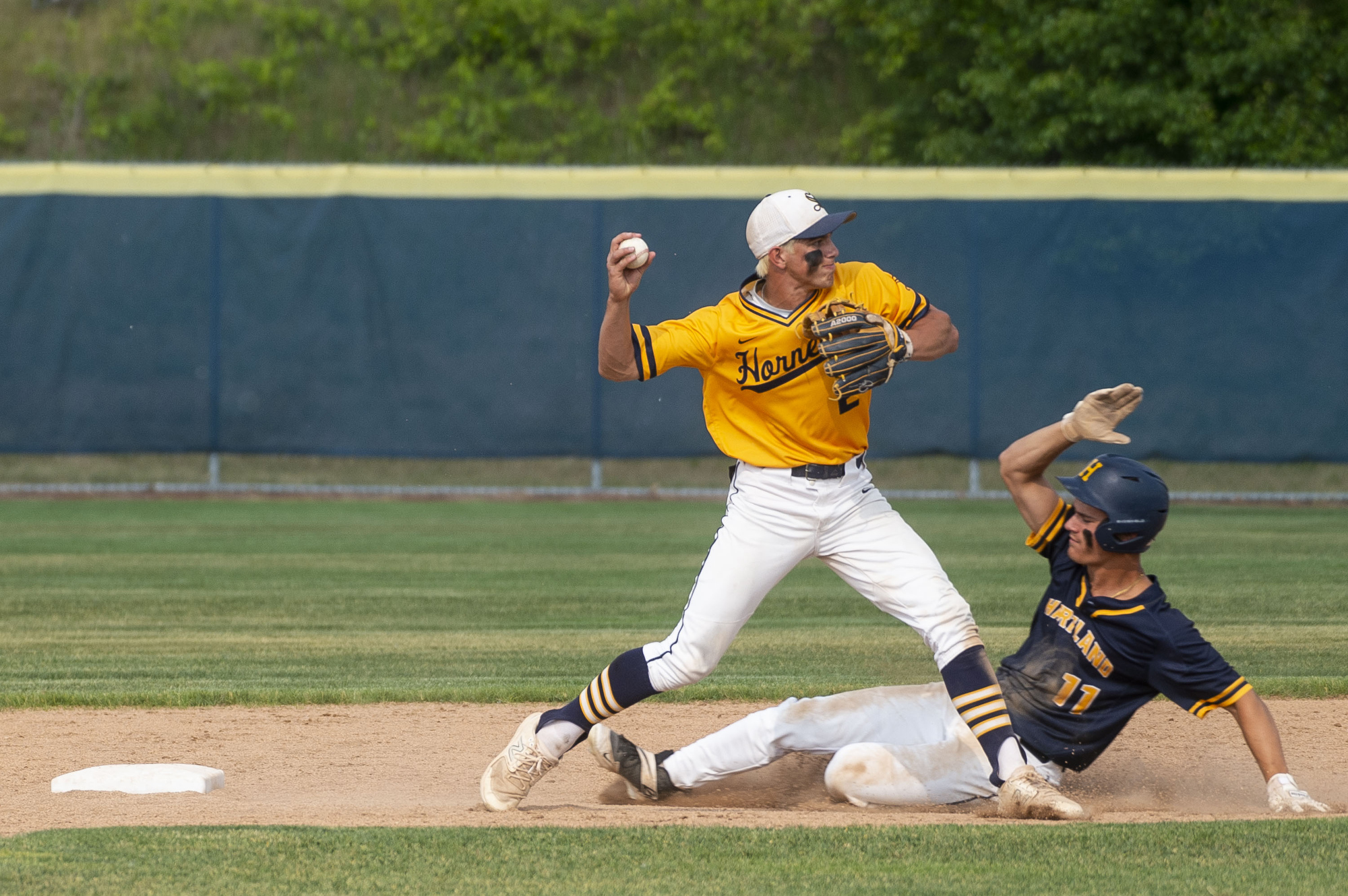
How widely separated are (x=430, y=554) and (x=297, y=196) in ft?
14.0

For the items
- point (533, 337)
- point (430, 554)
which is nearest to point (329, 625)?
point (430, 554)

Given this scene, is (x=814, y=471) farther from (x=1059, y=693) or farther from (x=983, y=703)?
(x=1059, y=693)

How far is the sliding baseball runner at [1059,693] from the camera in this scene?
4.41m

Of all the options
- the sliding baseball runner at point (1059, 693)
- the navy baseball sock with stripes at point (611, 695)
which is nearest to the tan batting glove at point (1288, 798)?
the sliding baseball runner at point (1059, 693)

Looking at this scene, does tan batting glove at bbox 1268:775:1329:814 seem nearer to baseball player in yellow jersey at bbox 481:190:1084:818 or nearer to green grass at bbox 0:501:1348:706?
baseball player in yellow jersey at bbox 481:190:1084:818

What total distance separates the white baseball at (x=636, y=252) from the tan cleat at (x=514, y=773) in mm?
1459

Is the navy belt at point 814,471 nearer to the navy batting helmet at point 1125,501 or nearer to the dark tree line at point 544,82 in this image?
the navy batting helmet at point 1125,501

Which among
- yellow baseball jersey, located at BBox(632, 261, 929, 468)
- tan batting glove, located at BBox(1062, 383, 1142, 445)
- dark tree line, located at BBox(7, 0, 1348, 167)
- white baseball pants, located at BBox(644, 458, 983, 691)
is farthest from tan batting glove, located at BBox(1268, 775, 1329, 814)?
dark tree line, located at BBox(7, 0, 1348, 167)

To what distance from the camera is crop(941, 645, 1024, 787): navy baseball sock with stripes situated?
441 cm

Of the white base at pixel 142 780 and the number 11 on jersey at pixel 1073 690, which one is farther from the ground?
the number 11 on jersey at pixel 1073 690

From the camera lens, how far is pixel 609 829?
411 centimetres

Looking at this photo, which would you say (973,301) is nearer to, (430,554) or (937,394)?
(937,394)

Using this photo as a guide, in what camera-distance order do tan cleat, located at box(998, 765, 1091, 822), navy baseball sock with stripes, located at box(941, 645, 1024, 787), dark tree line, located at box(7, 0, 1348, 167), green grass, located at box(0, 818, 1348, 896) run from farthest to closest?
dark tree line, located at box(7, 0, 1348, 167) → navy baseball sock with stripes, located at box(941, 645, 1024, 787) → tan cleat, located at box(998, 765, 1091, 822) → green grass, located at box(0, 818, 1348, 896)

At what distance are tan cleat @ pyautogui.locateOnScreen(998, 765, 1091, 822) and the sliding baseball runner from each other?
0.22 m
